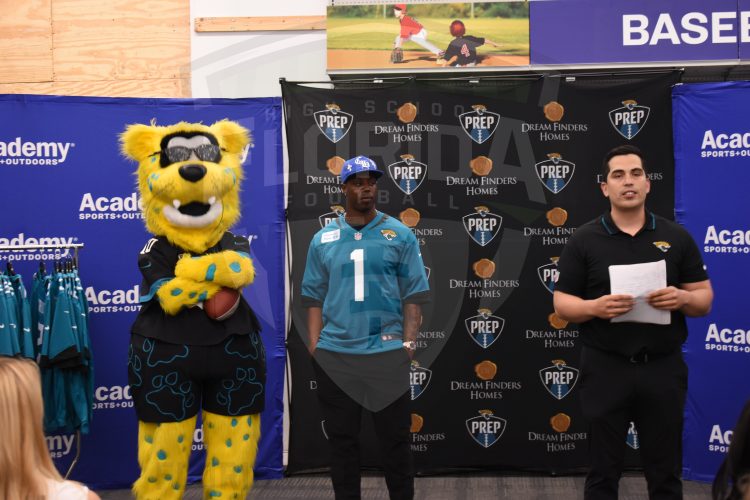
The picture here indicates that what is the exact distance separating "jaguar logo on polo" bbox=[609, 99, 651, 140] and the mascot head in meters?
2.13

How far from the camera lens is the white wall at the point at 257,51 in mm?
4941

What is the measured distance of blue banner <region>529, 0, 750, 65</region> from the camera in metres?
4.68

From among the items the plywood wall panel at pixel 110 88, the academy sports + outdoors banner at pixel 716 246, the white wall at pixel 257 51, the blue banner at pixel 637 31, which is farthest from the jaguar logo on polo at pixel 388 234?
the plywood wall panel at pixel 110 88

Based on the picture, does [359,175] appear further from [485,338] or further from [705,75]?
[705,75]

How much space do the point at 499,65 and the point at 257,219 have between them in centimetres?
179

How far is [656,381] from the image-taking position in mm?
2811

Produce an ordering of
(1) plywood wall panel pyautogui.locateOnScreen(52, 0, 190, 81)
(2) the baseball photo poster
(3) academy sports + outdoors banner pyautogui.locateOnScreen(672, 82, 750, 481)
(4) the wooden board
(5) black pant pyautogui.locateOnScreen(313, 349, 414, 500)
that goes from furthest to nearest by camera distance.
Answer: (1) plywood wall panel pyautogui.locateOnScreen(52, 0, 190, 81) → (4) the wooden board → (2) the baseball photo poster → (3) academy sports + outdoors banner pyautogui.locateOnScreen(672, 82, 750, 481) → (5) black pant pyautogui.locateOnScreen(313, 349, 414, 500)


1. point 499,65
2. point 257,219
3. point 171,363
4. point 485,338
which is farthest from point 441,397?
point 499,65

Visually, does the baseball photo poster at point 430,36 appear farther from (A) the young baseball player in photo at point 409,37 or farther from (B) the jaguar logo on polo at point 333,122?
(B) the jaguar logo on polo at point 333,122

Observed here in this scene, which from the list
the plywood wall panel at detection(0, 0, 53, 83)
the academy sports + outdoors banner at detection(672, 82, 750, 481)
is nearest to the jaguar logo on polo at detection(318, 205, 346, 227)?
the academy sports + outdoors banner at detection(672, 82, 750, 481)

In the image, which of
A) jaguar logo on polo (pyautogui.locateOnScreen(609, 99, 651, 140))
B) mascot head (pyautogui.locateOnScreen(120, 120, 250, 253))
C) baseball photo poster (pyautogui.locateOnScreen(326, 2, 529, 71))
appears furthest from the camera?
baseball photo poster (pyautogui.locateOnScreen(326, 2, 529, 71))

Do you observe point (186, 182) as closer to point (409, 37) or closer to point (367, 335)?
point (367, 335)

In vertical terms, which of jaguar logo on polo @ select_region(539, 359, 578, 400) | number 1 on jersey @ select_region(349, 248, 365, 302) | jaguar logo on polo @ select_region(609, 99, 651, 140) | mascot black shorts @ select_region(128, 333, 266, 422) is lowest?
jaguar logo on polo @ select_region(539, 359, 578, 400)

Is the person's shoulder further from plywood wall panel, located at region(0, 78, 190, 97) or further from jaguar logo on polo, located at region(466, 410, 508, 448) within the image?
plywood wall panel, located at region(0, 78, 190, 97)
